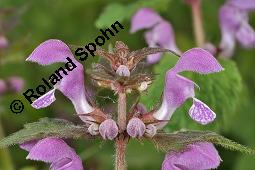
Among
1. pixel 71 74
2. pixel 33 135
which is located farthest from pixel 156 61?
pixel 33 135

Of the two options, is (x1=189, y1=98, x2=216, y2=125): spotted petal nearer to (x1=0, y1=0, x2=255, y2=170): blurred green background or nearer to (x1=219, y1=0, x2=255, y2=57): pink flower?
(x1=0, y1=0, x2=255, y2=170): blurred green background

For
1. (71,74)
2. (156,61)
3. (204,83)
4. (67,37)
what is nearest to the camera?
(71,74)

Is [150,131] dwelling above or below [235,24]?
above

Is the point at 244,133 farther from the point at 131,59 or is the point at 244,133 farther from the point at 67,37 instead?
the point at 131,59

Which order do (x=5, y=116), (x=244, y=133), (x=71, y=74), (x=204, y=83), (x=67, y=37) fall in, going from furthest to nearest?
(x=67, y=37)
(x=5, y=116)
(x=244, y=133)
(x=204, y=83)
(x=71, y=74)

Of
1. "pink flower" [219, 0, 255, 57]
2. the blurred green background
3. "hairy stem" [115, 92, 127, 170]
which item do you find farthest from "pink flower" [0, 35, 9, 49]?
"hairy stem" [115, 92, 127, 170]

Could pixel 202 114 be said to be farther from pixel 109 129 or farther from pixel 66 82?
pixel 66 82

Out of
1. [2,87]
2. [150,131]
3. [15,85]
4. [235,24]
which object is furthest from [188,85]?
[15,85]
